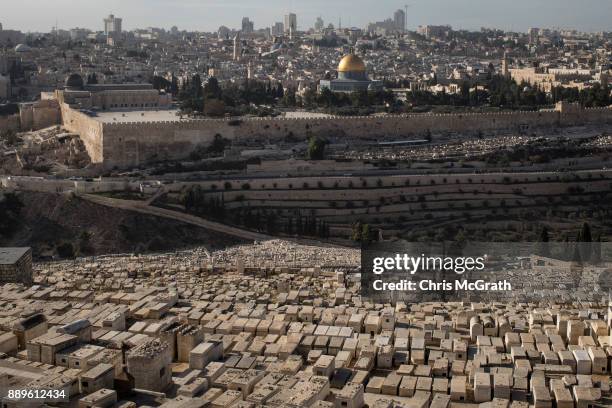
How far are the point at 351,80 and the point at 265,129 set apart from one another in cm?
1110

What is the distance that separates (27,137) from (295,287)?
14867 millimetres

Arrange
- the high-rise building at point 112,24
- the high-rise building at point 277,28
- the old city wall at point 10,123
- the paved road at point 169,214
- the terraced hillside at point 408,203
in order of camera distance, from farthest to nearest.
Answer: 1. the high-rise building at point 277,28
2. the high-rise building at point 112,24
3. the old city wall at point 10,123
4. the terraced hillside at point 408,203
5. the paved road at point 169,214

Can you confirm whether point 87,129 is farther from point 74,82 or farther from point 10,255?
point 10,255

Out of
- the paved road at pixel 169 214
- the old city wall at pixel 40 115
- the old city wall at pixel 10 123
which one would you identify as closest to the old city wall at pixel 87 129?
the old city wall at pixel 40 115

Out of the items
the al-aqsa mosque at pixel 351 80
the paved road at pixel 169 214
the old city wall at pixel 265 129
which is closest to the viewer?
the paved road at pixel 169 214

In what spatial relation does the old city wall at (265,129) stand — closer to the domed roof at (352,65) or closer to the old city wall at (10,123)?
the old city wall at (10,123)

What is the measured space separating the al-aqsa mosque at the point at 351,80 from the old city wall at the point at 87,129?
1168cm

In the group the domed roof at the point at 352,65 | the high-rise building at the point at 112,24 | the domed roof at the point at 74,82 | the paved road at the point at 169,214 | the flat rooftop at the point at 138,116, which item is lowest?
the paved road at the point at 169,214

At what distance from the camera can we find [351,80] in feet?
128

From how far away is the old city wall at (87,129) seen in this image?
2633 centimetres

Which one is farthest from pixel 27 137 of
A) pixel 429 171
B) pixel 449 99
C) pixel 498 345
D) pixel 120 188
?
pixel 498 345

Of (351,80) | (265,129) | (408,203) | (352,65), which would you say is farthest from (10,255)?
(352,65)

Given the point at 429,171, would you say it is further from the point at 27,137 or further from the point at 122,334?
the point at 122,334

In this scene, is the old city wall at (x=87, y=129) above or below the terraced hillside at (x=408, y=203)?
above
